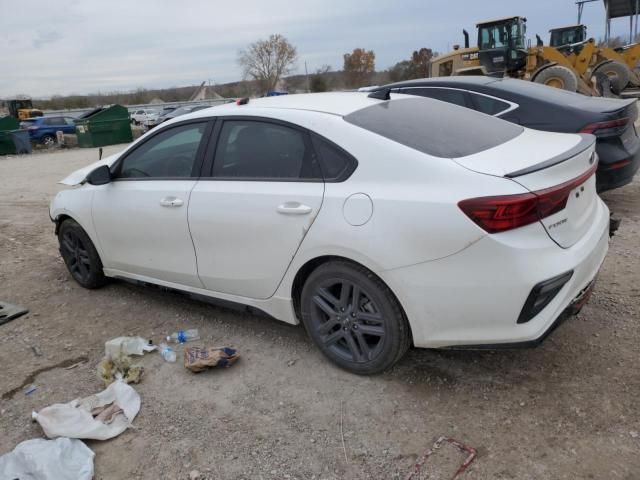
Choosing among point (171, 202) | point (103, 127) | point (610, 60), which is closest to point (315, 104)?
point (171, 202)

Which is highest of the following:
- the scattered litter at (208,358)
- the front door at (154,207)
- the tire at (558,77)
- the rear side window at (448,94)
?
the tire at (558,77)

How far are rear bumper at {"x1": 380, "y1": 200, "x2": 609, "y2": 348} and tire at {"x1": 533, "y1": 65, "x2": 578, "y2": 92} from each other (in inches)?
564

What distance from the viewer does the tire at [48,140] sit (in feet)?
79.2

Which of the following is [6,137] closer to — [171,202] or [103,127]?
[103,127]

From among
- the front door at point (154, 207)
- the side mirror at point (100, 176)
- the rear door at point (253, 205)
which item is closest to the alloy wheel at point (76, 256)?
the front door at point (154, 207)

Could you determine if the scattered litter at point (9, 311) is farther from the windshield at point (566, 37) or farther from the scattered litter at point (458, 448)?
the windshield at point (566, 37)

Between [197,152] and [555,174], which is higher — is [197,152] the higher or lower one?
the higher one

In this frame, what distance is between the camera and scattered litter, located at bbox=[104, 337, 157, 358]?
3471 millimetres

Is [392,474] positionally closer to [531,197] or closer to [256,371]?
[256,371]

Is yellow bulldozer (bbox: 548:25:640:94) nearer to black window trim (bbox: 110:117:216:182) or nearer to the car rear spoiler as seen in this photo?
the car rear spoiler

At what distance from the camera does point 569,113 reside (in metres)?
5.06

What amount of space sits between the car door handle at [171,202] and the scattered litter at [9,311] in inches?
71.2

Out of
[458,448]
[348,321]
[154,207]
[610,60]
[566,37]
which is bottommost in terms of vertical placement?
[458,448]

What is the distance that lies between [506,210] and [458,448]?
1137 mm
